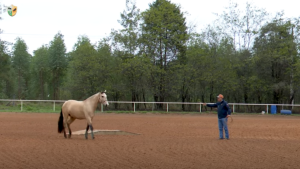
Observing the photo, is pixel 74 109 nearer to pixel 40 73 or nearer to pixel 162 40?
pixel 162 40

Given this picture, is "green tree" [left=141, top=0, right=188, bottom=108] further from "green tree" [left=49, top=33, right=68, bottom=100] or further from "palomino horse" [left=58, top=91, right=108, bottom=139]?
"palomino horse" [left=58, top=91, right=108, bottom=139]

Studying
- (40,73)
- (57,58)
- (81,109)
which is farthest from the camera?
(40,73)

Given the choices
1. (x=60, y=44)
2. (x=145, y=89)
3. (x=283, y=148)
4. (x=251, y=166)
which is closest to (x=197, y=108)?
(x=145, y=89)

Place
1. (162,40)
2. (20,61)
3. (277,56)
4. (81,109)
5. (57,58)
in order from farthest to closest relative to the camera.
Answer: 1. (20,61)
2. (57,58)
3. (162,40)
4. (277,56)
5. (81,109)

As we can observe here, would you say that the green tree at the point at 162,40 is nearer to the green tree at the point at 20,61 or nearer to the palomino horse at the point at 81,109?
the palomino horse at the point at 81,109

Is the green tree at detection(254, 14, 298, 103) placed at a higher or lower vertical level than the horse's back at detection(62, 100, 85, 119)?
higher

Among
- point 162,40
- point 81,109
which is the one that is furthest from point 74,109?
point 162,40

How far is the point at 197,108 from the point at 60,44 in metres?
28.6

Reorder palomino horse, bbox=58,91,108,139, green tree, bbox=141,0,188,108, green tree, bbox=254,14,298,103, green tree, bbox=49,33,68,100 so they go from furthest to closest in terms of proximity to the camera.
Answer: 1. green tree, bbox=49,33,68,100
2. green tree, bbox=141,0,188,108
3. green tree, bbox=254,14,298,103
4. palomino horse, bbox=58,91,108,139

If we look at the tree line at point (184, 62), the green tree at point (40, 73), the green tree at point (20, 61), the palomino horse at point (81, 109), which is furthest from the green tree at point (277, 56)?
the green tree at point (20, 61)

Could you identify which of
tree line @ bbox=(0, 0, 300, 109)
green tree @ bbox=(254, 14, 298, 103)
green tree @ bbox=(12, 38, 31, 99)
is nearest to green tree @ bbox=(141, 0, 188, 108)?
tree line @ bbox=(0, 0, 300, 109)

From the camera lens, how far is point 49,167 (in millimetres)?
7641

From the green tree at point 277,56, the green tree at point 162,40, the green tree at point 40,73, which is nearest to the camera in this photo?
the green tree at point 277,56

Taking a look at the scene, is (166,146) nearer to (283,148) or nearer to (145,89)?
(283,148)
